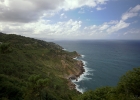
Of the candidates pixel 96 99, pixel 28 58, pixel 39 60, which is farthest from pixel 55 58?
pixel 96 99

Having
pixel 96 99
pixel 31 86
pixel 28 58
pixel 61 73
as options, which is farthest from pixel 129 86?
pixel 28 58

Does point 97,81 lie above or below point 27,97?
below

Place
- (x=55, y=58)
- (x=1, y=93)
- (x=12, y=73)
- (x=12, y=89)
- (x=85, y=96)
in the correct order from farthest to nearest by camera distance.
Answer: (x=55, y=58), (x=12, y=73), (x=12, y=89), (x=1, y=93), (x=85, y=96)

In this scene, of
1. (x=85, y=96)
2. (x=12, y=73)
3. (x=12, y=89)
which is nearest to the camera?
(x=85, y=96)

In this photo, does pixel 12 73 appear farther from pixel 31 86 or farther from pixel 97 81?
pixel 97 81

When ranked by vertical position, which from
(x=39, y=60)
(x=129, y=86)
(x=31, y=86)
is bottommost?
(x=39, y=60)

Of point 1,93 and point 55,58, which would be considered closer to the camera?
point 1,93

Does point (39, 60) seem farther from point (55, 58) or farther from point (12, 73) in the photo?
point (12, 73)
